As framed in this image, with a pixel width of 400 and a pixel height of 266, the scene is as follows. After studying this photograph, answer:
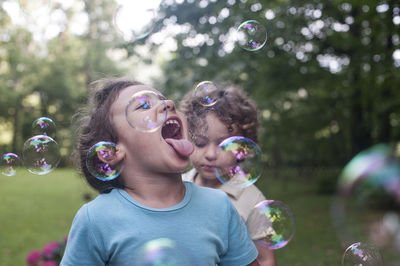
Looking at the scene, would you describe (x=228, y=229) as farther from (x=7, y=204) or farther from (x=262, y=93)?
(x=7, y=204)

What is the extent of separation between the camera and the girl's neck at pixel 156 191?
156 centimetres

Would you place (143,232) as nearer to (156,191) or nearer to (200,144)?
(156,191)

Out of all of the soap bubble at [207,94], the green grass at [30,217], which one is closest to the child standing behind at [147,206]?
the soap bubble at [207,94]

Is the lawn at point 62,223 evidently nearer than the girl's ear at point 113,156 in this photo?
No

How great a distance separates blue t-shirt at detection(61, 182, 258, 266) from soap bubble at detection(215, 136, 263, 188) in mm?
656

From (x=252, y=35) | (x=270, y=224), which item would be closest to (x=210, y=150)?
(x=270, y=224)

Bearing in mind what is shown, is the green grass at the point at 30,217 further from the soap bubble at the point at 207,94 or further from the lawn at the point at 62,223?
the soap bubble at the point at 207,94

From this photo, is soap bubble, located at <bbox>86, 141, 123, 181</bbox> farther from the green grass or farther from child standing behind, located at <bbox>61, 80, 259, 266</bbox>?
the green grass

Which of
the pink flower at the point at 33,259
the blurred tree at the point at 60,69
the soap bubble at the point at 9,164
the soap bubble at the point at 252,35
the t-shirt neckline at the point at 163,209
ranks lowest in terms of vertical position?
the blurred tree at the point at 60,69

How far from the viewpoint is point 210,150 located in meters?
2.25

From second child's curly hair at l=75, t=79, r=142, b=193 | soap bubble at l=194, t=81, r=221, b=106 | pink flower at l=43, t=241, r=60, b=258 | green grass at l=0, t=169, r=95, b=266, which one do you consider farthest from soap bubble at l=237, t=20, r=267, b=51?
pink flower at l=43, t=241, r=60, b=258

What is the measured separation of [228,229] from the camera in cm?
162

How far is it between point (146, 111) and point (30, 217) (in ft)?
32.2

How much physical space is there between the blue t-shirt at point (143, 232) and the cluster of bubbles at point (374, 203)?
657mm
